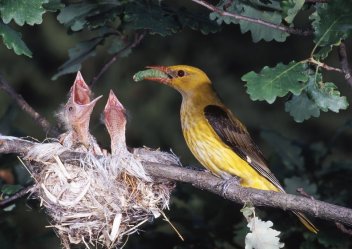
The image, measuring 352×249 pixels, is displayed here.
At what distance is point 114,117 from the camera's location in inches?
180

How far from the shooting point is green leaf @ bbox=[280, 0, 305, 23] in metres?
3.20

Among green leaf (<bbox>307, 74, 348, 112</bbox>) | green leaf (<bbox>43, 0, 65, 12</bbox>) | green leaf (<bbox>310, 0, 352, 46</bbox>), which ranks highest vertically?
green leaf (<bbox>310, 0, 352, 46</bbox>)

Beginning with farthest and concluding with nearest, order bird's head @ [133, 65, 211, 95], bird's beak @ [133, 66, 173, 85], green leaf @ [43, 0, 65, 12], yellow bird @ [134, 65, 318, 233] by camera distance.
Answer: bird's head @ [133, 65, 211, 95] < bird's beak @ [133, 66, 173, 85] < yellow bird @ [134, 65, 318, 233] < green leaf @ [43, 0, 65, 12]

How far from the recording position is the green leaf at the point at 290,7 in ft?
10.5

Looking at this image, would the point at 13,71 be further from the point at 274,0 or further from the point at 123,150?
the point at 274,0

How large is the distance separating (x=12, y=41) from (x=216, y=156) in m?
1.67

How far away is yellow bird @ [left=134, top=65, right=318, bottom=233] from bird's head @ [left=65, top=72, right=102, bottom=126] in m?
0.35

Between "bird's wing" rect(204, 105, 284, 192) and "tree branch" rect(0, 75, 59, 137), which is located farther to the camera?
"bird's wing" rect(204, 105, 284, 192)

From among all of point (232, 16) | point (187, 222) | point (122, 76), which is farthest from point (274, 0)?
point (122, 76)

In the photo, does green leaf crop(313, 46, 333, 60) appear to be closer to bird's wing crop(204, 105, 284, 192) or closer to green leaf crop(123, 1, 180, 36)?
green leaf crop(123, 1, 180, 36)

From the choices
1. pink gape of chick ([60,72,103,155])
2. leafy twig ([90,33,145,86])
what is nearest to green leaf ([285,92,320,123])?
leafy twig ([90,33,145,86])

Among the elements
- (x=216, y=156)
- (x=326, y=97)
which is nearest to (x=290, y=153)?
(x=216, y=156)

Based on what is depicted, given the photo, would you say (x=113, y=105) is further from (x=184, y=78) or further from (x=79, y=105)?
(x=184, y=78)

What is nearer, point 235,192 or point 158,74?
point 235,192
